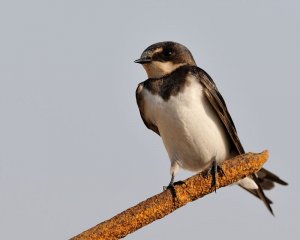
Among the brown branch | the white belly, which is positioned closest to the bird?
the white belly

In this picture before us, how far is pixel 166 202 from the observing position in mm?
1647

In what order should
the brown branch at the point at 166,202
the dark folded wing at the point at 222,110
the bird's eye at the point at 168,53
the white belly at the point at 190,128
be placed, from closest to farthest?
the brown branch at the point at 166,202 < the white belly at the point at 190,128 < the dark folded wing at the point at 222,110 < the bird's eye at the point at 168,53

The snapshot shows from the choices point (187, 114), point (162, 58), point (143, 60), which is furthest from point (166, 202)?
point (162, 58)

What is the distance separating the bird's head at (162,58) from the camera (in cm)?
463

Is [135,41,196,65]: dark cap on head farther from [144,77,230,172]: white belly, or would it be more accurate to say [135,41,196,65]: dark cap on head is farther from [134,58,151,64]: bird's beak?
[144,77,230,172]: white belly

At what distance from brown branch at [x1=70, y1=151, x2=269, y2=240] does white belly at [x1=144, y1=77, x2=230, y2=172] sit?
2.53 m

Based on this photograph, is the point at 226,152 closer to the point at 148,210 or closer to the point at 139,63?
the point at 139,63

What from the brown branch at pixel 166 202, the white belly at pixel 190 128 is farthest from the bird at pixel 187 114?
the brown branch at pixel 166 202

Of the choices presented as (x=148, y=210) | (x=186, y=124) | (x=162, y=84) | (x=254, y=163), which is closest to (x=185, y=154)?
(x=186, y=124)

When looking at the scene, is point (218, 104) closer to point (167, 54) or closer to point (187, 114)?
point (187, 114)

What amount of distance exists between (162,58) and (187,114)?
48 cm

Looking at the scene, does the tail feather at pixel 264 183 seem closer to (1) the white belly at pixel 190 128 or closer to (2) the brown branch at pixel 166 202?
(1) the white belly at pixel 190 128

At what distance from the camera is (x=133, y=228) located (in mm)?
1538

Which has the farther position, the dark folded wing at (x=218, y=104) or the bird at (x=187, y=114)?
the dark folded wing at (x=218, y=104)
